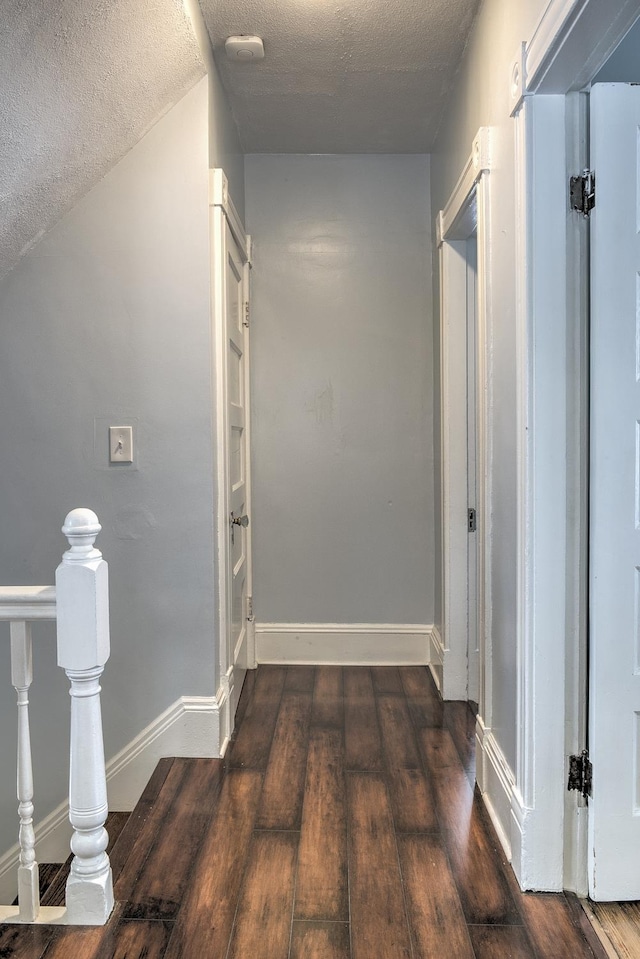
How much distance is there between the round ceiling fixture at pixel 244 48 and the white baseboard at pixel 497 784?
8.20 ft

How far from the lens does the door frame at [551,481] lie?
1760 mm

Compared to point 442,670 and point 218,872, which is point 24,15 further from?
point 442,670

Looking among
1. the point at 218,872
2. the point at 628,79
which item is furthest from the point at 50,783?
the point at 628,79

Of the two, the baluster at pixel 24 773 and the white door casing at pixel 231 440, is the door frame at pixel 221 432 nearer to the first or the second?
the white door casing at pixel 231 440

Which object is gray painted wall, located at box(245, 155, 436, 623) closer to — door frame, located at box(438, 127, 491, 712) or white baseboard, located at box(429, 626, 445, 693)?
white baseboard, located at box(429, 626, 445, 693)

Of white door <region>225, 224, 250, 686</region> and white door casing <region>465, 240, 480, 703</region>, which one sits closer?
white door <region>225, 224, 250, 686</region>

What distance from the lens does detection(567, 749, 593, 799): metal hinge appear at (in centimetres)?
178

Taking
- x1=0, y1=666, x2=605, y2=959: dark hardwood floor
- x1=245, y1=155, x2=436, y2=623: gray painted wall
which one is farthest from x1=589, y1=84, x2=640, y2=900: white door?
x1=245, y1=155, x2=436, y2=623: gray painted wall

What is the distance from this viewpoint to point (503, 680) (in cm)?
209

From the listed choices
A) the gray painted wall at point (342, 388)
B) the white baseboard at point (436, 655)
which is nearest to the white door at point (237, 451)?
the gray painted wall at point (342, 388)

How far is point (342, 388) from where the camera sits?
12.1 ft

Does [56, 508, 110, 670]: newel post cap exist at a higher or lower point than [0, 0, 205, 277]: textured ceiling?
lower

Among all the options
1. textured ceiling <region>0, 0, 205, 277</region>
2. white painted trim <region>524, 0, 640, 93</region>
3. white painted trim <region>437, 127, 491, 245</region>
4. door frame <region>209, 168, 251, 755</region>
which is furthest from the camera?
door frame <region>209, 168, 251, 755</region>

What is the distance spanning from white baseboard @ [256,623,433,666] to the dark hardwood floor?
29.6 inches
